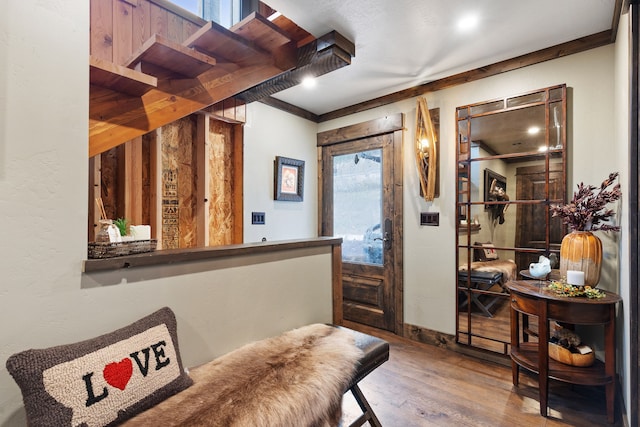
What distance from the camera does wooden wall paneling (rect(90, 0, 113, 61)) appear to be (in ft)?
6.27

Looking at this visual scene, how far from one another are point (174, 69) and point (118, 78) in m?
0.35

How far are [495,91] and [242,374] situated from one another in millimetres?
2760

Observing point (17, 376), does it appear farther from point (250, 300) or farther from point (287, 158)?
point (287, 158)

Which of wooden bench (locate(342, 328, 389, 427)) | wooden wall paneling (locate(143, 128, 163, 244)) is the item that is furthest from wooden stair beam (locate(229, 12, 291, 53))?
wooden bench (locate(342, 328, 389, 427))

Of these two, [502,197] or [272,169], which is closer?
[502,197]

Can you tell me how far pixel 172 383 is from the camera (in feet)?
3.38

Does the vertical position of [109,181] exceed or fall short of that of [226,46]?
it falls short

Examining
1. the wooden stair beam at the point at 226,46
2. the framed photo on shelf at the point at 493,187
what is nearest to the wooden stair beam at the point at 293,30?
the wooden stair beam at the point at 226,46

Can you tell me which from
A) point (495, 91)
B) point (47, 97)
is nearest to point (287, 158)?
point (495, 91)

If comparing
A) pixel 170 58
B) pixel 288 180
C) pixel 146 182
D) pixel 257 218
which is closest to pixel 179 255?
pixel 170 58

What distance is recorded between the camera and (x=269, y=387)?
3.63 ft

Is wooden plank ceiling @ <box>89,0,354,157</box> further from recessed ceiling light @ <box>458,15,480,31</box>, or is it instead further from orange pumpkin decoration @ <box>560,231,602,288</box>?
orange pumpkin decoration @ <box>560,231,602,288</box>

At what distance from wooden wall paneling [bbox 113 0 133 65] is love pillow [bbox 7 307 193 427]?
1.88 m

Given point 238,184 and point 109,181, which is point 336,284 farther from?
point 109,181
